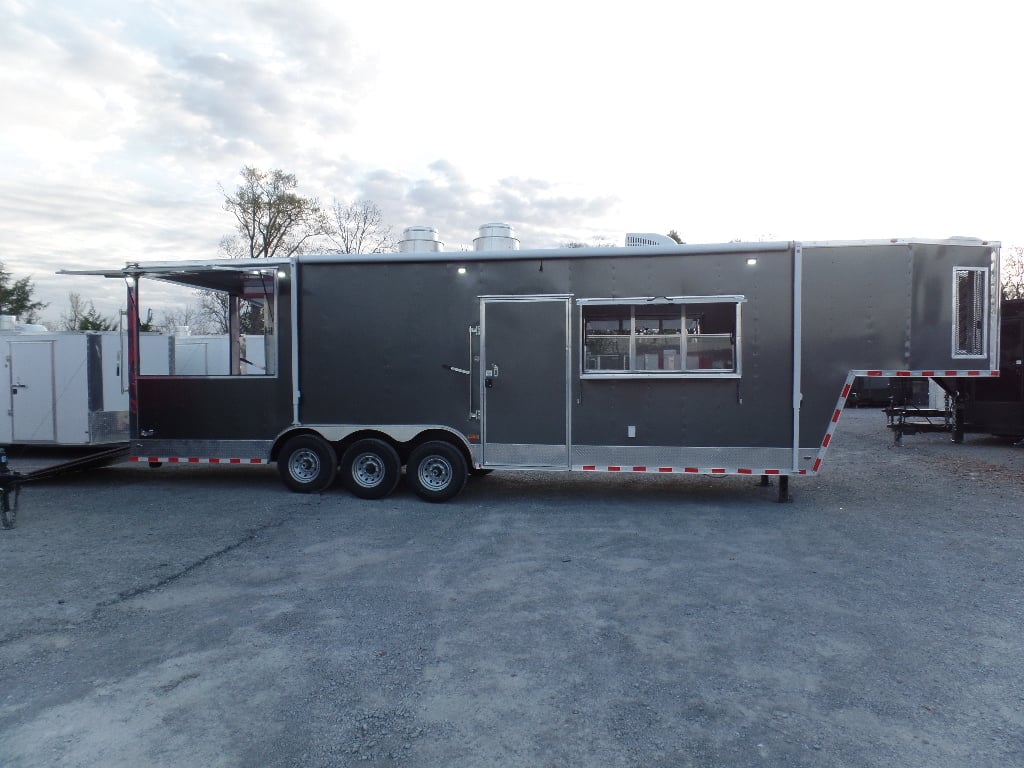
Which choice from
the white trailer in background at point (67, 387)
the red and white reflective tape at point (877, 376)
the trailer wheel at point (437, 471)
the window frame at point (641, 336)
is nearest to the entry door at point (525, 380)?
the window frame at point (641, 336)

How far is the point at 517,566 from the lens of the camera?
5.82 metres

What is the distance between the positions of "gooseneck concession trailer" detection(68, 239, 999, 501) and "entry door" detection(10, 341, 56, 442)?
8.41 feet

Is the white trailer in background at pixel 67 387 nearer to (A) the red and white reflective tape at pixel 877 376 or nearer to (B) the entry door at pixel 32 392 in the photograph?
(B) the entry door at pixel 32 392

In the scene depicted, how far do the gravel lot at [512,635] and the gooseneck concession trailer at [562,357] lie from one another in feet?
2.47

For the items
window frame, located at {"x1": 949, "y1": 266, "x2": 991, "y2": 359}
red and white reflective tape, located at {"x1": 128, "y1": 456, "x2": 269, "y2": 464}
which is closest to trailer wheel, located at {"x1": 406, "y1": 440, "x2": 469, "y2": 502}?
red and white reflective tape, located at {"x1": 128, "y1": 456, "x2": 269, "y2": 464}

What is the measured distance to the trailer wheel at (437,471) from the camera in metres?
8.21

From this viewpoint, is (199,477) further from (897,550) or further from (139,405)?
(897,550)

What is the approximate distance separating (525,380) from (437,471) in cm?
159

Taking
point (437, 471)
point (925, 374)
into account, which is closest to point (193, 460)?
point (437, 471)

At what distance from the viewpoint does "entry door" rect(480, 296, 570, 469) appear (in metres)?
8.04

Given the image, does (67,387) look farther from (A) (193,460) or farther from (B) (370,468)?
(B) (370,468)

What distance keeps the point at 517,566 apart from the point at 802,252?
15.9 feet

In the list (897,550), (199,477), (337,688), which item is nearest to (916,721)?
(337,688)

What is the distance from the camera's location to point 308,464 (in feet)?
28.3
